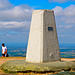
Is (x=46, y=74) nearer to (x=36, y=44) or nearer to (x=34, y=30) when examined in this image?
(x=36, y=44)

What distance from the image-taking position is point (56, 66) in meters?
9.34

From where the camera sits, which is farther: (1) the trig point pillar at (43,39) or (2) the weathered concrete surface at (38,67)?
(1) the trig point pillar at (43,39)

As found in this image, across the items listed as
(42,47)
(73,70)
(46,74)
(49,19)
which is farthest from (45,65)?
(49,19)

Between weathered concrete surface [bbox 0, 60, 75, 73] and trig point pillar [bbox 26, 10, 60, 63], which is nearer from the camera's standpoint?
weathered concrete surface [bbox 0, 60, 75, 73]

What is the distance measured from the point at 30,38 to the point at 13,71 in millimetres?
2428

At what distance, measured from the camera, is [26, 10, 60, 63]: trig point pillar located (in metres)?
9.91

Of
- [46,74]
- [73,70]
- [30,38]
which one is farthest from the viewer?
[30,38]

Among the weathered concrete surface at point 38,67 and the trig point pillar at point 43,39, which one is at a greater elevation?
the trig point pillar at point 43,39

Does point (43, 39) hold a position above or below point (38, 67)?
above

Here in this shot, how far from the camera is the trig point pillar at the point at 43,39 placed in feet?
32.5

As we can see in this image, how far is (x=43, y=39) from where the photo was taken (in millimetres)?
9938

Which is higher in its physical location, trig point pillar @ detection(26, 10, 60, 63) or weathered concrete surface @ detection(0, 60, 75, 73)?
trig point pillar @ detection(26, 10, 60, 63)

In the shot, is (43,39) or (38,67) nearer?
(38,67)

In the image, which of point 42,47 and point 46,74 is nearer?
point 46,74
